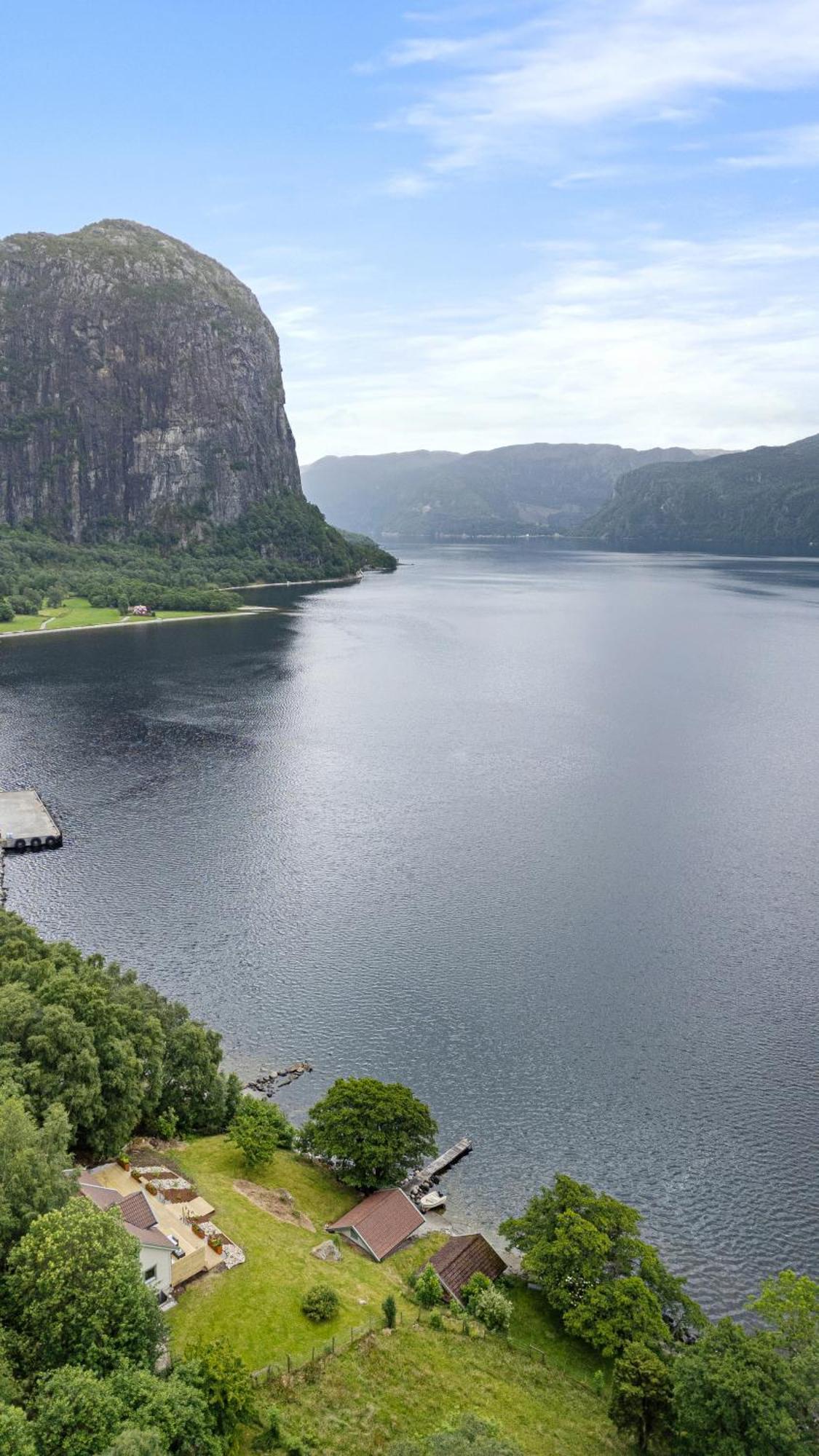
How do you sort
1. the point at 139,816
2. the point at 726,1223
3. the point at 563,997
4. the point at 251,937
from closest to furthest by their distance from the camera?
1. the point at 726,1223
2. the point at 563,997
3. the point at 251,937
4. the point at 139,816

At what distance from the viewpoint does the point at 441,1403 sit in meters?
33.0

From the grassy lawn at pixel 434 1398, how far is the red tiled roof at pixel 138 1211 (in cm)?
778

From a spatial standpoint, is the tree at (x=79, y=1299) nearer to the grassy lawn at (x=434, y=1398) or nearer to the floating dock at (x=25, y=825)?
the grassy lawn at (x=434, y=1398)

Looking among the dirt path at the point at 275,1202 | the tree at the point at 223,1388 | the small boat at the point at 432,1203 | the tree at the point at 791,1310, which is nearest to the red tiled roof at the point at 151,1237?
the tree at the point at 223,1388

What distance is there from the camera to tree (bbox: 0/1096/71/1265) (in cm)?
3353

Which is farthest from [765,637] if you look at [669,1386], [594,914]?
[669,1386]

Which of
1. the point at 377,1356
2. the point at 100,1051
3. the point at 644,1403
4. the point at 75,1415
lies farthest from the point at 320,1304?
the point at 100,1051

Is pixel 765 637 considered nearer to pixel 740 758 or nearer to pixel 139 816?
pixel 740 758

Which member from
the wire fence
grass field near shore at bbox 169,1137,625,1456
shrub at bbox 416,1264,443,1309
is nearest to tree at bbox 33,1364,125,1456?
grass field near shore at bbox 169,1137,625,1456

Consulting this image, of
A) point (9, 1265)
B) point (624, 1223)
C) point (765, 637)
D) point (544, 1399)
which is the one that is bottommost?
point (544, 1399)

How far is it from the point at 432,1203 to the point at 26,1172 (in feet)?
63.1

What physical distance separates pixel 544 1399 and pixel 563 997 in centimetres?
2744

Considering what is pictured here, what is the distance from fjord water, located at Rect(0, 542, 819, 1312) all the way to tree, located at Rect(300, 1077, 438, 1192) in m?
2.92

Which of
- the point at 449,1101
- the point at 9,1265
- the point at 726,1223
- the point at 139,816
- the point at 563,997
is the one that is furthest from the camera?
the point at 139,816
